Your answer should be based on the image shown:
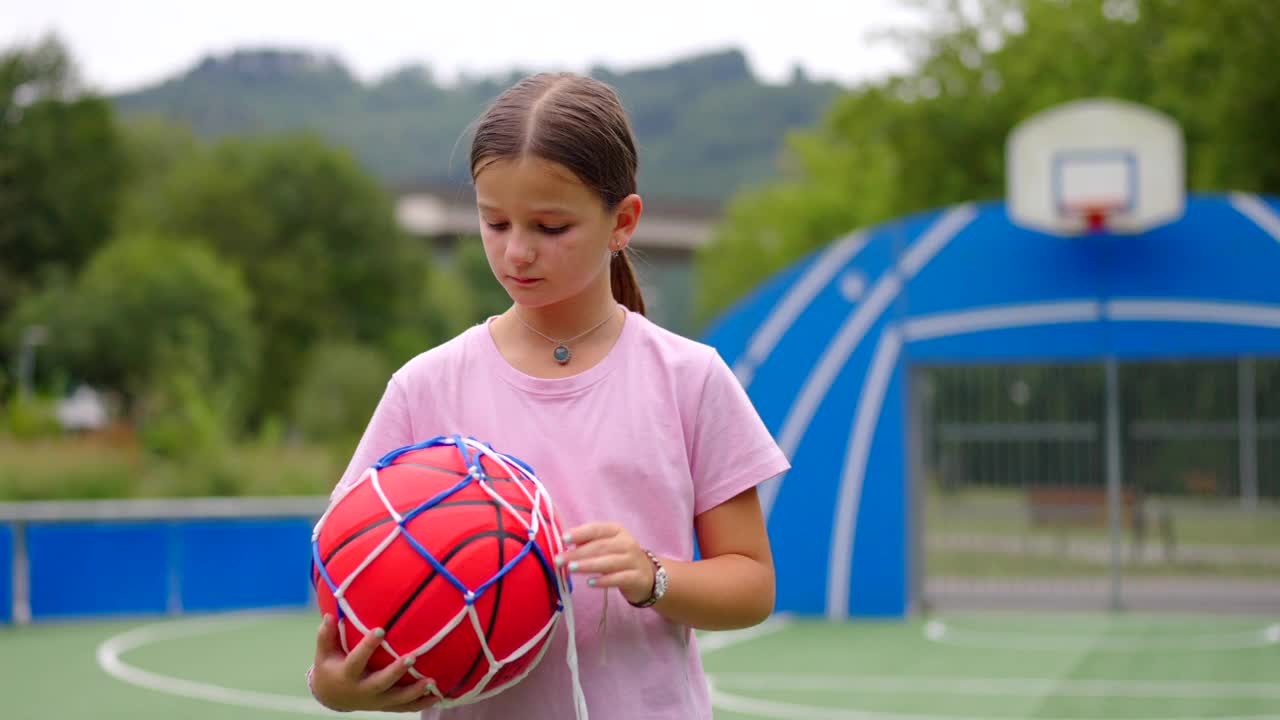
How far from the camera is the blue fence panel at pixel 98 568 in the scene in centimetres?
1376

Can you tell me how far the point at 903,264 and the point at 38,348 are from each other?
3644cm

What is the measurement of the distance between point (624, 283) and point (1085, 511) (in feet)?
41.3

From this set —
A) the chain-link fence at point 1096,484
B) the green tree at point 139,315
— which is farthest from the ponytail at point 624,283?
the green tree at point 139,315

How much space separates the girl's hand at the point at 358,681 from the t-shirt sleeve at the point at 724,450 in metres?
0.48

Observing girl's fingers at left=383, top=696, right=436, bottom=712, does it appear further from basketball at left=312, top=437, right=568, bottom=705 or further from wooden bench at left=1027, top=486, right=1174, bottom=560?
wooden bench at left=1027, top=486, right=1174, bottom=560

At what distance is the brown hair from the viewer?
7.31 ft

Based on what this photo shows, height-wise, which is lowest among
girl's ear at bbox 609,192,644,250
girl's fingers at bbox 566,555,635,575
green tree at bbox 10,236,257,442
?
green tree at bbox 10,236,257,442

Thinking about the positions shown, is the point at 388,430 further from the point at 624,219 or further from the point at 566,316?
the point at 624,219

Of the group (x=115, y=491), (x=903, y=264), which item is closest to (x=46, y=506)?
(x=115, y=491)

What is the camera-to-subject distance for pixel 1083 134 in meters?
14.4

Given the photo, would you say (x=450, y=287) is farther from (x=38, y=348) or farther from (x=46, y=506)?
(x=46, y=506)

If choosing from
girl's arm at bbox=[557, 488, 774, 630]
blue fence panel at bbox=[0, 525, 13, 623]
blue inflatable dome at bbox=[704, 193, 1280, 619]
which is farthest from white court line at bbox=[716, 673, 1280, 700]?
girl's arm at bbox=[557, 488, 774, 630]

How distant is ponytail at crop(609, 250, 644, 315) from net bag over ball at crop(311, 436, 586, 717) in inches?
17.2

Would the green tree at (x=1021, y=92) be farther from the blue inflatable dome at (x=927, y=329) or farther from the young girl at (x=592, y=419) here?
the young girl at (x=592, y=419)
